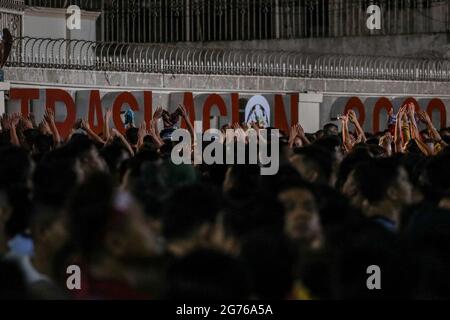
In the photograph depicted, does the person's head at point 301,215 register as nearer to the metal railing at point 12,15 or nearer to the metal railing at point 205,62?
the metal railing at point 205,62

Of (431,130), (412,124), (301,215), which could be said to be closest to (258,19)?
(412,124)

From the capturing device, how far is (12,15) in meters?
25.4

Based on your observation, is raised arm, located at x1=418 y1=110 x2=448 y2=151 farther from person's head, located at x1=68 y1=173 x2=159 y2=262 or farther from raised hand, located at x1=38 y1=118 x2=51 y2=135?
person's head, located at x1=68 y1=173 x2=159 y2=262

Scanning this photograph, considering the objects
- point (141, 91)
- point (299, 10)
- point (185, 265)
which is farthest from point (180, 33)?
point (185, 265)

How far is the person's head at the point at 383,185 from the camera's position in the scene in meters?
7.89

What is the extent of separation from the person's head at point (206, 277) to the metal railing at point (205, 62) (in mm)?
16835

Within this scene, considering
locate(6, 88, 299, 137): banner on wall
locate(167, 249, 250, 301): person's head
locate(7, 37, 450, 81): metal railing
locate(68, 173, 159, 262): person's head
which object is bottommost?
locate(167, 249, 250, 301): person's head

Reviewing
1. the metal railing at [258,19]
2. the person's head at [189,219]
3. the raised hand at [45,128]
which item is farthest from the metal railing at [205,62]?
the person's head at [189,219]

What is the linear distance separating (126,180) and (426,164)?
2039 millimetres

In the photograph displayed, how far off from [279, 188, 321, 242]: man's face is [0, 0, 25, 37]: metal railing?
61.2 ft

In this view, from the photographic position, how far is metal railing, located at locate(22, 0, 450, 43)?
108 ft

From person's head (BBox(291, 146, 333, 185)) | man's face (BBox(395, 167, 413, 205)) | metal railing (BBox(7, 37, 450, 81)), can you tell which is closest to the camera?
man's face (BBox(395, 167, 413, 205))

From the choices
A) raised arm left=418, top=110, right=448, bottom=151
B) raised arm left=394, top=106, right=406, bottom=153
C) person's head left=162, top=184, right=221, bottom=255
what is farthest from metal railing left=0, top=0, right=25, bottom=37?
person's head left=162, top=184, right=221, bottom=255

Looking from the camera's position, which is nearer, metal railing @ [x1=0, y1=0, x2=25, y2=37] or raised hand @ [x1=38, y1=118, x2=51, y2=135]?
raised hand @ [x1=38, y1=118, x2=51, y2=135]
